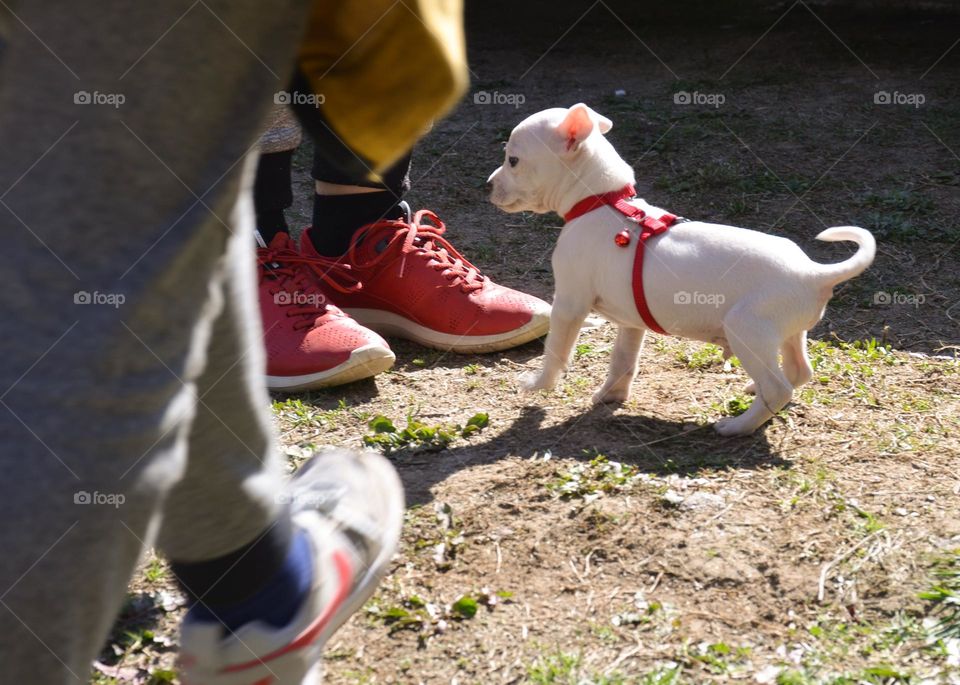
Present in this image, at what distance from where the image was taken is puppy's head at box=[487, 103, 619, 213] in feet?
9.24

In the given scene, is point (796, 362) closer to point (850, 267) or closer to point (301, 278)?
point (850, 267)

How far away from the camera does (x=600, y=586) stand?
2.09 m

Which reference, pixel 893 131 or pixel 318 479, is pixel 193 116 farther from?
pixel 893 131

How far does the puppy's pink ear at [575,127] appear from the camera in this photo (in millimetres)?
2789

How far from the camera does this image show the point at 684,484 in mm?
2426

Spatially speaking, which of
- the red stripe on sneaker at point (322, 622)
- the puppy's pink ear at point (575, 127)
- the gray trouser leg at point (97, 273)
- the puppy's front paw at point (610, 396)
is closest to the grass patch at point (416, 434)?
the puppy's front paw at point (610, 396)

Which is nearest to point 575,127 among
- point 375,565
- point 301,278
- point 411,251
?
point 411,251

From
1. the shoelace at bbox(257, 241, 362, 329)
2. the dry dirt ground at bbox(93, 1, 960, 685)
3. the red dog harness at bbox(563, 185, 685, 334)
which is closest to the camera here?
the dry dirt ground at bbox(93, 1, 960, 685)

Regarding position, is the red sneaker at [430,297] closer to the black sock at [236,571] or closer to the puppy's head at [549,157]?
the puppy's head at [549,157]

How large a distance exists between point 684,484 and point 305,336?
1.22 meters

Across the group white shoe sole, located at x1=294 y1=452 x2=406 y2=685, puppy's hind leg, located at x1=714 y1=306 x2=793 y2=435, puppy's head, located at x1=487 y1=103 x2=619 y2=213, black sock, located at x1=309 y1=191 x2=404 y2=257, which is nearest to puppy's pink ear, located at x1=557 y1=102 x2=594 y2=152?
puppy's head, located at x1=487 y1=103 x2=619 y2=213

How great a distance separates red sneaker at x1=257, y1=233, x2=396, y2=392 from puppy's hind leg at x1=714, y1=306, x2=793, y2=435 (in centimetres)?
101

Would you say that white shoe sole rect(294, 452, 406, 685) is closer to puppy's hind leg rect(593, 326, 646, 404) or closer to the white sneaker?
the white sneaker

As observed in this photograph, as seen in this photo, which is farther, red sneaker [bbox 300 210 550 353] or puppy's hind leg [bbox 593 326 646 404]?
red sneaker [bbox 300 210 550 353]
